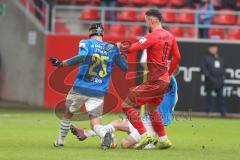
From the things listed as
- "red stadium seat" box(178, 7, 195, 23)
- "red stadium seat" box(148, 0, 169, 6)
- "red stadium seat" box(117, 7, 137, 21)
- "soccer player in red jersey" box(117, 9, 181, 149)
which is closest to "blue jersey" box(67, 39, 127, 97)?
"soccer player in red jersey" box(117, 9, 181, 149)

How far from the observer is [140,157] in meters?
12.5

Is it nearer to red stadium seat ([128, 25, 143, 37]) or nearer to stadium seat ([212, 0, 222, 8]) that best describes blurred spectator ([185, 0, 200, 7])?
stadium seat ([212, 0, 222, 8])

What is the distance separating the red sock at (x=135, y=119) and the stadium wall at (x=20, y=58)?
15.2 metres

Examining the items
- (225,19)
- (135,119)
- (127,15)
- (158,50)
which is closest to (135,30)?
(127,15)

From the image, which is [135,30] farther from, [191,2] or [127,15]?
[191,2]

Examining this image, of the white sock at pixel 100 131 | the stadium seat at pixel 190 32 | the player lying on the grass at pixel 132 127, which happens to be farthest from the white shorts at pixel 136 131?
the stadium seat at pixel 190 32

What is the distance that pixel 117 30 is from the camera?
93.0 feet

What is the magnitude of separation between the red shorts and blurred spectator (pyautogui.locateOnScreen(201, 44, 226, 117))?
11.8m

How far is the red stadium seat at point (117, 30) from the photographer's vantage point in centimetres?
2828

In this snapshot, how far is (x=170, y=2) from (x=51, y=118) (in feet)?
30.6

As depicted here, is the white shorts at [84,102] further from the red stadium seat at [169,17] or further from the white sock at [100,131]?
the red stadium seat at [169,17]

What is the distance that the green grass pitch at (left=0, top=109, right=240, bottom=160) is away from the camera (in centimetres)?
1271

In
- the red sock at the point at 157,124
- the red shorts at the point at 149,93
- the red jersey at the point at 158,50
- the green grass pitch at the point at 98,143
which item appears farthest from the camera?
the red sock at the point at 157,124

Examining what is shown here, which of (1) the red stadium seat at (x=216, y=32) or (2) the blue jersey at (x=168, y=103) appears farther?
(1) the red stadium seat at (x=216, y=32)
